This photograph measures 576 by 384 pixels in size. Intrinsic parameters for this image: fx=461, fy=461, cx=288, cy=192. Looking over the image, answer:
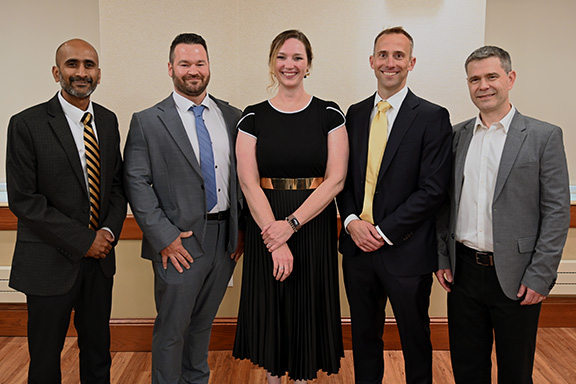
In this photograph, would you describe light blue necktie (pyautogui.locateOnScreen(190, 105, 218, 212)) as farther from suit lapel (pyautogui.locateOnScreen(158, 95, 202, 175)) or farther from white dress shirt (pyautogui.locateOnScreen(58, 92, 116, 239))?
white dress shirt (pyautogui.locateOnScreen(58, 92, 116, 239))

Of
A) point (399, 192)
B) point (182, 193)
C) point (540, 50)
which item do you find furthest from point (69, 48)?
point (540, 50)

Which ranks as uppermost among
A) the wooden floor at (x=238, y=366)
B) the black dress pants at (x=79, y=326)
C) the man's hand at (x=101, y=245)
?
the man's hand at (x=101, y=245)

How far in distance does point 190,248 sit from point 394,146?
104cm

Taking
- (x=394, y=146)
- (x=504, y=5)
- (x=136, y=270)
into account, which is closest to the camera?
(x=394, y=146)

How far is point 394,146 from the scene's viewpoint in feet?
6.67

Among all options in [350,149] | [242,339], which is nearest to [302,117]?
[350,149]

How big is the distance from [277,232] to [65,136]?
0.99 meters

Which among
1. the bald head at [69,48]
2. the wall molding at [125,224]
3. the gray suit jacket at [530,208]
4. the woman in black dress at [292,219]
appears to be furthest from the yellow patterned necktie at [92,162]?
the gray suit jacket at [530,208]

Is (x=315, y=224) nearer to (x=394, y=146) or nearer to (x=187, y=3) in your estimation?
(x=394, y=146)

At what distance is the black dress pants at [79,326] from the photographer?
6.53 feet

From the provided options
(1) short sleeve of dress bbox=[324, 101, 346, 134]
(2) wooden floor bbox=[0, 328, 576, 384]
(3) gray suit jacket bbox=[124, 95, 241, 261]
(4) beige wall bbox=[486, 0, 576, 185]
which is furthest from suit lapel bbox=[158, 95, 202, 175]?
(4) beige wall bbox=[486, 0, 576, 185]

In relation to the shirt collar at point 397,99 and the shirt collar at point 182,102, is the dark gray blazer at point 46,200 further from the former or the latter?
the shirt collar at point 397,99

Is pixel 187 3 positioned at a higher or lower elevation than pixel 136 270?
higher

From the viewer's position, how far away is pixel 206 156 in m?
2.16
